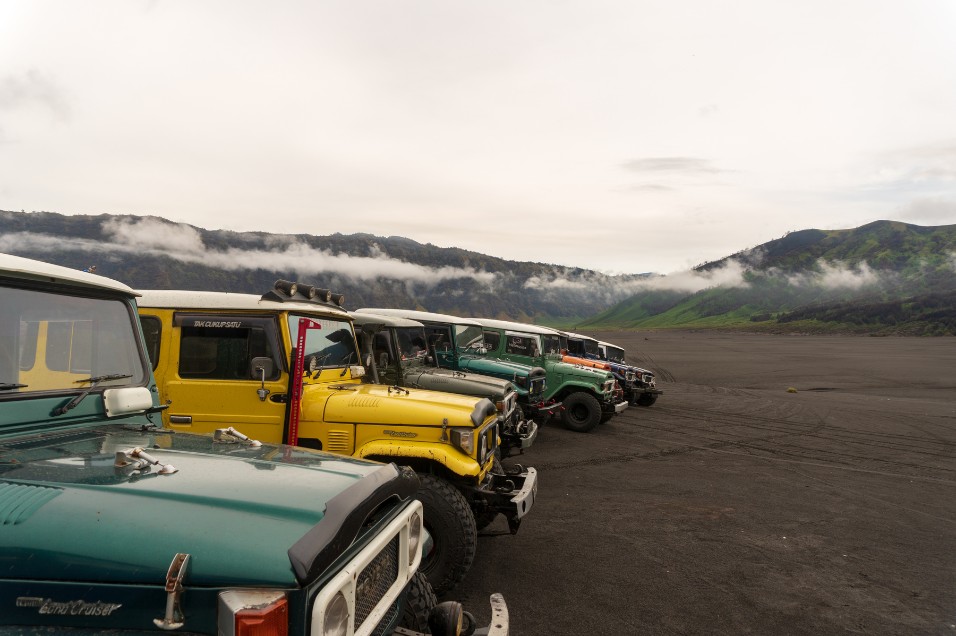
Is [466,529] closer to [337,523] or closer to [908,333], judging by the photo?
[337,523]

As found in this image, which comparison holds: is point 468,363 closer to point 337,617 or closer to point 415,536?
point 415,536

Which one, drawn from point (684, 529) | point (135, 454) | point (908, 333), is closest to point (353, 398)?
point (135, 454)

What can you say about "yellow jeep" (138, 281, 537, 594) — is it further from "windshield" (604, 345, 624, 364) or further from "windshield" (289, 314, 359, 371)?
"windshield" (604, 345, 624, 364)

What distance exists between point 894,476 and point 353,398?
9713mm

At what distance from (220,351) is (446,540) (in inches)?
104

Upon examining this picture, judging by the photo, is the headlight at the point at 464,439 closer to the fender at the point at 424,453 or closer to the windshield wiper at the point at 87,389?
the fender at the point at 424,453

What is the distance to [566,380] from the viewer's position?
13523mm

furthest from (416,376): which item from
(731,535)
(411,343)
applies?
(731,535)

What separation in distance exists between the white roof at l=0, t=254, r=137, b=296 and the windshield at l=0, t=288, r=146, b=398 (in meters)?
0.08

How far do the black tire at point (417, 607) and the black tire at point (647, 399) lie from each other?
616 inches

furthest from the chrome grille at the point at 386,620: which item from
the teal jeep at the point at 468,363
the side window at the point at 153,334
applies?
the teal jeep at the point at 468,363

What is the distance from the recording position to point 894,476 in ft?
32.0

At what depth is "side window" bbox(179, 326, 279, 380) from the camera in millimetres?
Answer: 5102

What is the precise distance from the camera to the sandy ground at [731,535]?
188 inches
